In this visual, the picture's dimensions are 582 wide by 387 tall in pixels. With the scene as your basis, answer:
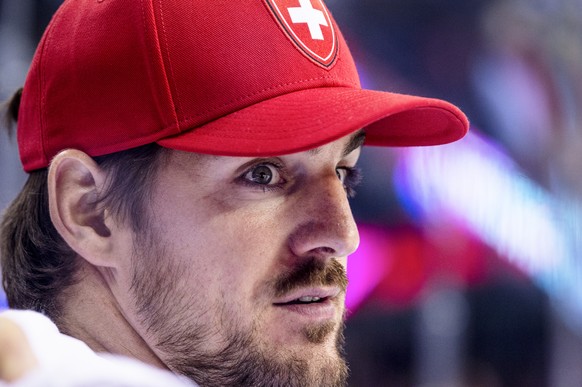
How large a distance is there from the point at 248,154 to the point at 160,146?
18 centimetres

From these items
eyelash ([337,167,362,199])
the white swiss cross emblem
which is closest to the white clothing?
the white swiss cross emblem

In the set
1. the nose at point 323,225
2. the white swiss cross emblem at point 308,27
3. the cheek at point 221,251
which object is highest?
the white swiss cross emblem at point 308,27

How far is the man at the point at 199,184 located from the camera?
119 centimetres

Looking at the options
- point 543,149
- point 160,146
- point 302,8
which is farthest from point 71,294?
point 543,149

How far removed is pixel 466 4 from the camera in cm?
392

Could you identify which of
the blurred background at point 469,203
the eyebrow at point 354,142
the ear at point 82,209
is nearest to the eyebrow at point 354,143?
the eyebrow at point 354,142

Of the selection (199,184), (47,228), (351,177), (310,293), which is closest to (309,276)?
(310,293)

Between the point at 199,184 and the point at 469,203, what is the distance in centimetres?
267

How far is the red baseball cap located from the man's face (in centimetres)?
9

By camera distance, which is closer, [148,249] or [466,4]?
[148,249]

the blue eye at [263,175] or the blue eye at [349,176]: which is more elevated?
the blue eye at [349,176]

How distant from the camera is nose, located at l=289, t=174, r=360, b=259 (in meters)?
1.26

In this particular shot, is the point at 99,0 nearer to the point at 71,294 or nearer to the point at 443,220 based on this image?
the point at 71,294

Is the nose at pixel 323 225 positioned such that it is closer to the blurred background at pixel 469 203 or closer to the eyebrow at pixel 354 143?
the eyebrow at pixel 354 143
